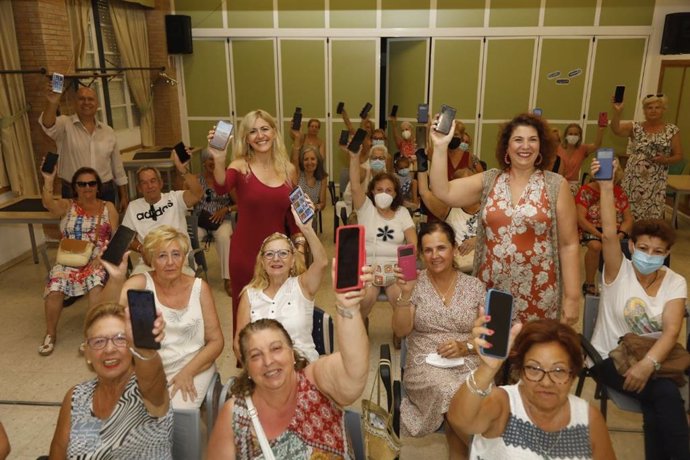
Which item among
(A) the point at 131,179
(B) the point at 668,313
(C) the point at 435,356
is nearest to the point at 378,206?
(C) the point at 435,356

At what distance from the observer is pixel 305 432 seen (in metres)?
1.80

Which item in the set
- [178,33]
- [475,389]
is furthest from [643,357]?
[178,33]

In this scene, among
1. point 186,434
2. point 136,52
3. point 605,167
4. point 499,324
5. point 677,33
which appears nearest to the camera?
point 499,324

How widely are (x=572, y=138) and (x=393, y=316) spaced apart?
4.71 metres

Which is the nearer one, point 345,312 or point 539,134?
point 345,312

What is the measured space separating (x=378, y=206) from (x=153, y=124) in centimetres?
612

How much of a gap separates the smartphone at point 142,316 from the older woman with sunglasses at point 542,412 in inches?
41.2

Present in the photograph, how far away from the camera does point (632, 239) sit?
267cm

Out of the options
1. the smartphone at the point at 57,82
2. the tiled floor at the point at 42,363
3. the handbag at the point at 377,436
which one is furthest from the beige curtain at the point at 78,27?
the handbag at the point at 377,436

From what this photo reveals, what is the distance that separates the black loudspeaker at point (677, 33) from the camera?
7.42 m

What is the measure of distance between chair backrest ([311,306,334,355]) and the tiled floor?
0.72 metres

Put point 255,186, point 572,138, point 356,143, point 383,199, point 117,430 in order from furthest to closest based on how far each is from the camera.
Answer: point 572,138
point 383,199
point 356,143
point 255,186
point 117,430

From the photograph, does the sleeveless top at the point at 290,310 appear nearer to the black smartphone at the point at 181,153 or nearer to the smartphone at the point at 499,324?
the smartphone at the point at 499,324

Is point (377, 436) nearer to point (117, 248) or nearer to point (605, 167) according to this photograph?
point (117, 248)
